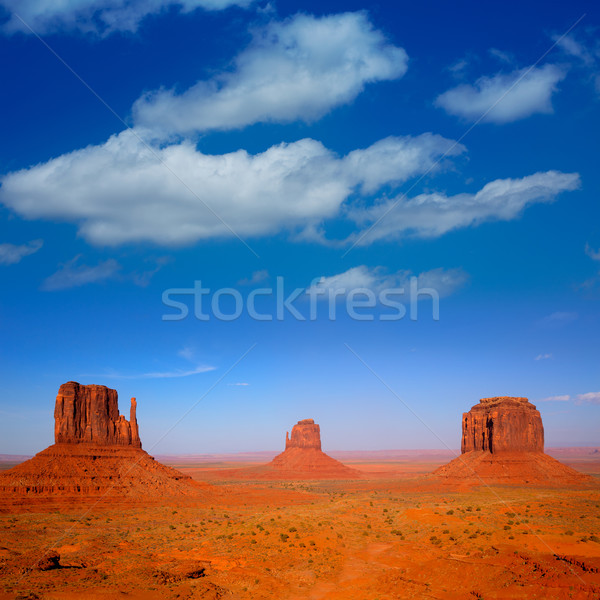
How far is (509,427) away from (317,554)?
254ft

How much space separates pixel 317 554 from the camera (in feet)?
109

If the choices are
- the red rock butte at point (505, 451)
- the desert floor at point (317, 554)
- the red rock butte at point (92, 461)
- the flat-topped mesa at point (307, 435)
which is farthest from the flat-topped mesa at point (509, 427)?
the flat-topped mesa at point (307, 435)

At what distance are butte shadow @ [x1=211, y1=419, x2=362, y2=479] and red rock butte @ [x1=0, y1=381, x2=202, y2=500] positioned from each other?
7221 cm

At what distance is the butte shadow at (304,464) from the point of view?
146125mm

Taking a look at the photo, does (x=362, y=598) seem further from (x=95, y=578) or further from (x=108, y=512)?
(x=108, y=512)

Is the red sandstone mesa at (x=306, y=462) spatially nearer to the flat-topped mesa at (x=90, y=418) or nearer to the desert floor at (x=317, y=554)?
the flat-topped mesa at (x=90, y=418)

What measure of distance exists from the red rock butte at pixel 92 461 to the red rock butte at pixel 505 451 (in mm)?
54428

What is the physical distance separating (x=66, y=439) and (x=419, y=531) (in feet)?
177

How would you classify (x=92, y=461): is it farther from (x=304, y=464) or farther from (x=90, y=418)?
(x=304, y=464)

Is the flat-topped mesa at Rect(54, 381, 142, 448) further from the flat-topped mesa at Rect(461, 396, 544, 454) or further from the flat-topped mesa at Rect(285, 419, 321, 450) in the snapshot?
the flat-topped mesa at Rect(285, 419, 321, 450)

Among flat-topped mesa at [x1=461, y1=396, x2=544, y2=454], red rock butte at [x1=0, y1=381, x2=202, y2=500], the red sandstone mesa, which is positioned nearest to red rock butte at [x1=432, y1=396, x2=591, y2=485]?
flat-topped mesa at [x1=461, y1=396, x2=544, y2=454]

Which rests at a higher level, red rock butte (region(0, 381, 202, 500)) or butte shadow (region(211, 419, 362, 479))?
red rock butte (region(0, 381, 202, 500))

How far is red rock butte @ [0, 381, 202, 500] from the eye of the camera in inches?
2411

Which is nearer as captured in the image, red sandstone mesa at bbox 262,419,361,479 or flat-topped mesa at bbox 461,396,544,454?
flat-topped mesa at bbox 461,396,544,454
